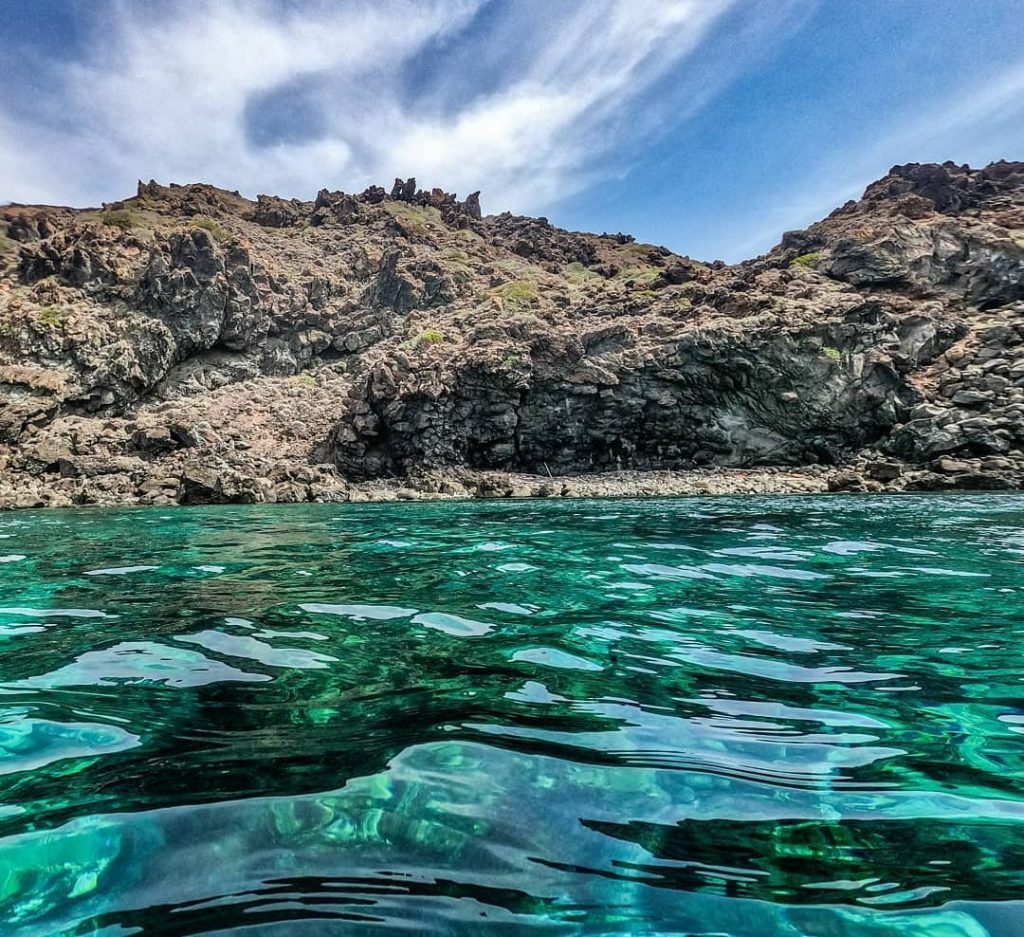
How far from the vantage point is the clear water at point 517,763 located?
6.02 feet

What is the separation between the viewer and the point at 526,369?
41531 millimetres

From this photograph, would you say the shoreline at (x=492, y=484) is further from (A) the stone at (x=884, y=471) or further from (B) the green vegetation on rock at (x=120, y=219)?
(B) the green vegetation on rock at (x=120, y=219)

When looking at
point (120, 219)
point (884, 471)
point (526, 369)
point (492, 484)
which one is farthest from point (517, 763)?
point (120, 219)

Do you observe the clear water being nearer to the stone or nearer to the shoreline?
the shoreline

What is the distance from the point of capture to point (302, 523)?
17969 mm

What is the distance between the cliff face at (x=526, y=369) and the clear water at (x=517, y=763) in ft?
95.5

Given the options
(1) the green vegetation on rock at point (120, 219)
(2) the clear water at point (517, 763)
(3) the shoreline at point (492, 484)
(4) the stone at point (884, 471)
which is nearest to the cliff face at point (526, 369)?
(3) the shoreline at point (492, 484)

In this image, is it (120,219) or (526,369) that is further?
(120,219)

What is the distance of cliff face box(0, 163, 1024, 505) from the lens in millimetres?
35594

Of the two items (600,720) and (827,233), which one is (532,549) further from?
(827,233)

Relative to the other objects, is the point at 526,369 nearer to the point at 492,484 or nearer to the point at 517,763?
the point at 492,484

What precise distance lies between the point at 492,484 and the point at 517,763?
33.3 metres

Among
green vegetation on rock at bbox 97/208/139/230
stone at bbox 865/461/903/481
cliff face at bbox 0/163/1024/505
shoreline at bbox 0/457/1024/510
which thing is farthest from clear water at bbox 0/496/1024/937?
green vegetation on rock at bbox 97/208/139/230

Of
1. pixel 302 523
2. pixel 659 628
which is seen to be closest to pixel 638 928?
pixel 659 628
